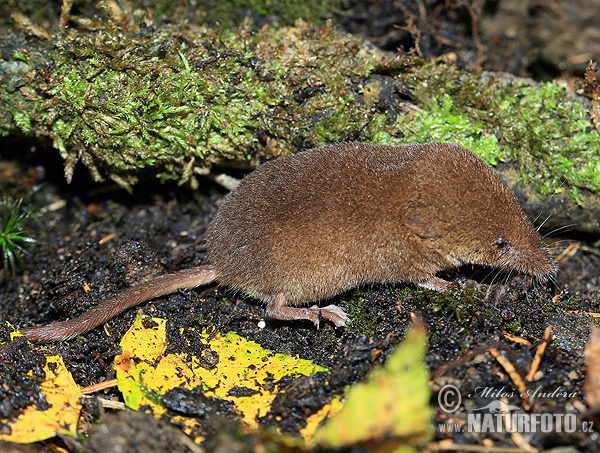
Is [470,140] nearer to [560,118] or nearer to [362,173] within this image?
[560,118]

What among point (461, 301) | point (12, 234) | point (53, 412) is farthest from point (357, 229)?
point (12, 234)

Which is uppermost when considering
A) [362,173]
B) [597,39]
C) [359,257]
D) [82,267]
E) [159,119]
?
[597,39]

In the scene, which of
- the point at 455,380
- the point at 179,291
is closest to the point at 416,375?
the point at 455,380

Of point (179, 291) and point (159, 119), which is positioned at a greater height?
point (159, 119)

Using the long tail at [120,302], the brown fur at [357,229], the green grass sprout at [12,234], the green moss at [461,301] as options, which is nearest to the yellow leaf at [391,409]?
the green moss at [461,301]

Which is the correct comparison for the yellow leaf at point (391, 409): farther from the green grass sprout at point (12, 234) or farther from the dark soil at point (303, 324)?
the green grass sprout at point (12, 234)

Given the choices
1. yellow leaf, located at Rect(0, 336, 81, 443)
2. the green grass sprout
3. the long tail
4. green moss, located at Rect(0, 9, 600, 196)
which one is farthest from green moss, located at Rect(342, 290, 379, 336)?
the green grass sprout

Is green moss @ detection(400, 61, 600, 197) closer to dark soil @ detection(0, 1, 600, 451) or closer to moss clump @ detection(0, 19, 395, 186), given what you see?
moss clump @ detection(0, 19, 395, 186)
